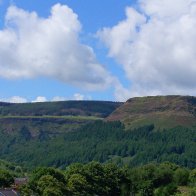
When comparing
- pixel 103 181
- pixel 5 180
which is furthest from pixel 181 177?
pixel 5 180

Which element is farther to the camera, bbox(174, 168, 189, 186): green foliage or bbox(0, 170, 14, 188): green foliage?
bbox(174, 168, 189, 186): green foliage

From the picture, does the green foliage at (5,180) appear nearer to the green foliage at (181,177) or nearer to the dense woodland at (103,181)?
the dense woodland at (103,181)

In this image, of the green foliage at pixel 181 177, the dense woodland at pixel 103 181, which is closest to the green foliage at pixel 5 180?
the dense woodland at pixel 103 181

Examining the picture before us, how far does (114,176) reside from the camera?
510 ft

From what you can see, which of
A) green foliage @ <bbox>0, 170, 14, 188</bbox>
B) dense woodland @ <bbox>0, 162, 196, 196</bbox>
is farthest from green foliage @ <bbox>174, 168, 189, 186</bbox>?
green foliage @ <bbox>0, 170, 14, 188</bbox>

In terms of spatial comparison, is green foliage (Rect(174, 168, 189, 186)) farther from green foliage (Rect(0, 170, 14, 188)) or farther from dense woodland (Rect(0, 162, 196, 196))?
green foliage (Rect(0, 170, 14, 188))

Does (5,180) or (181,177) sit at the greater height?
(181,177)

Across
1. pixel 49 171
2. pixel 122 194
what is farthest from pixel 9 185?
pixel 122 194

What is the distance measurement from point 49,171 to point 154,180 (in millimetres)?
42660

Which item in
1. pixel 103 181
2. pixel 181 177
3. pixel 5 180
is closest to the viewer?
pixel 103 181

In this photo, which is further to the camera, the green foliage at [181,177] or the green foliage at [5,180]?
the green foliage at [181,177]

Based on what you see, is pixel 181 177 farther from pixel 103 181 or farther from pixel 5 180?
pixel 5 180

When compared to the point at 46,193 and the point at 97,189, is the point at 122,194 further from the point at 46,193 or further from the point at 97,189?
the point at 46,193

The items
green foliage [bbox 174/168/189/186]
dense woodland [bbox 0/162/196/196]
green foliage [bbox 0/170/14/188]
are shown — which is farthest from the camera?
green foliage [bbox 174/168/189/186]
